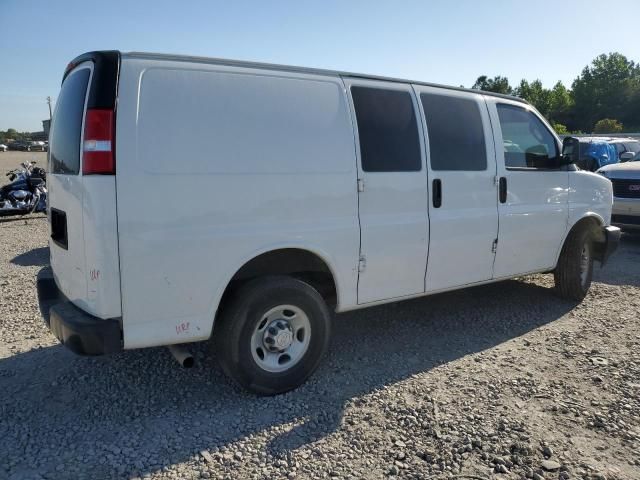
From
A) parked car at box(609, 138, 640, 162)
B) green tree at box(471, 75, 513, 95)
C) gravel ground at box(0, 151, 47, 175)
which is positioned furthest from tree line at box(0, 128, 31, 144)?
parked car at box(609, 138, 640, 162)

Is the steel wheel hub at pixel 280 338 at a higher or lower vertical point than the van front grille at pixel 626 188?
lower

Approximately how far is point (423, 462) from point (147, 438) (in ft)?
5.40

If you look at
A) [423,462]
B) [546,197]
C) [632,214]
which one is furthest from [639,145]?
[423,462]

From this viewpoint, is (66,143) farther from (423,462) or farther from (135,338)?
(423,462)

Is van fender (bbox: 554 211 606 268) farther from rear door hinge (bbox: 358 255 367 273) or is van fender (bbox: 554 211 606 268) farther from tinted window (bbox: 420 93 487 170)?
rear door hinge (bbox: 358 255 367 273)

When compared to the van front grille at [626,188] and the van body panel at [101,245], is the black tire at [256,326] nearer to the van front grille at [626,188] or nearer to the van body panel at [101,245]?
the van body panel at [101,245]

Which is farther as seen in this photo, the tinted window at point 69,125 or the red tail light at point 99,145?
the tinted window at point 69,125

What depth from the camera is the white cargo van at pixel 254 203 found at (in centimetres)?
299

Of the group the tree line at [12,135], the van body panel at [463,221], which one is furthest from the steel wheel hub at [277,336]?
the tree line at [12,135]

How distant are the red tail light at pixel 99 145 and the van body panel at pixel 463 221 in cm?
249

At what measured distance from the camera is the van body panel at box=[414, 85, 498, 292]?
4.35 meters

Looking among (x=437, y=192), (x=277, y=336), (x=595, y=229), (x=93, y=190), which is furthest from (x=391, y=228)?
(x=595, y=229)

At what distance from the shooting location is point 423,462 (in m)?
2.93

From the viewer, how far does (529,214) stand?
5.11m
